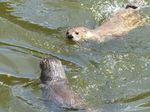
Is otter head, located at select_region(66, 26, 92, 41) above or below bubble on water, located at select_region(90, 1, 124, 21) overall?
below

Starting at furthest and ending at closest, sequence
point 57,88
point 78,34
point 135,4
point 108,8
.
Result: point 108,8 → point 135,4 → point 78,34 → point 57,88

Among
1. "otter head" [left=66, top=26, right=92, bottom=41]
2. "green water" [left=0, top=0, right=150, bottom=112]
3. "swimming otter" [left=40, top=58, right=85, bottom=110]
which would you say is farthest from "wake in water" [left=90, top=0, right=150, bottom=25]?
"swimming otter" [left=40, top=58, right=85, bottom=110]

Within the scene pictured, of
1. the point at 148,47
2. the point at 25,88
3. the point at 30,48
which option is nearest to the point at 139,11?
the point at 148,47

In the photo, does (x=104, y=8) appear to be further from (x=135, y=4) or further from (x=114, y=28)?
(x=114, y=28)

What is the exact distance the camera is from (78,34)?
6.49 metres

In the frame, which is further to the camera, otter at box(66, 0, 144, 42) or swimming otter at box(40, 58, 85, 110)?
otter at box(66, 0, 144, 42)

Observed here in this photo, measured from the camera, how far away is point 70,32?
6418 mm

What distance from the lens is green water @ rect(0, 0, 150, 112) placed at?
4.77 m

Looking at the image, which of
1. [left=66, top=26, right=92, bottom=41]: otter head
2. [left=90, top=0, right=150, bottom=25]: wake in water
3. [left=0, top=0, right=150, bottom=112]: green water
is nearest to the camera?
[left=0, top=0, right=150, bottom=112]: green water

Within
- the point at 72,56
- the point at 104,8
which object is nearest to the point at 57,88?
the point at 72,56

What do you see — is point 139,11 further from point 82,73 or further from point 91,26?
point 82,73

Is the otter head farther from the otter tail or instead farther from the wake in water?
the otter tail

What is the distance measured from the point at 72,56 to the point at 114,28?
4.61 ft

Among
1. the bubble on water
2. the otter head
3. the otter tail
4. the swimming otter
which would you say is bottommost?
the swimming otter
